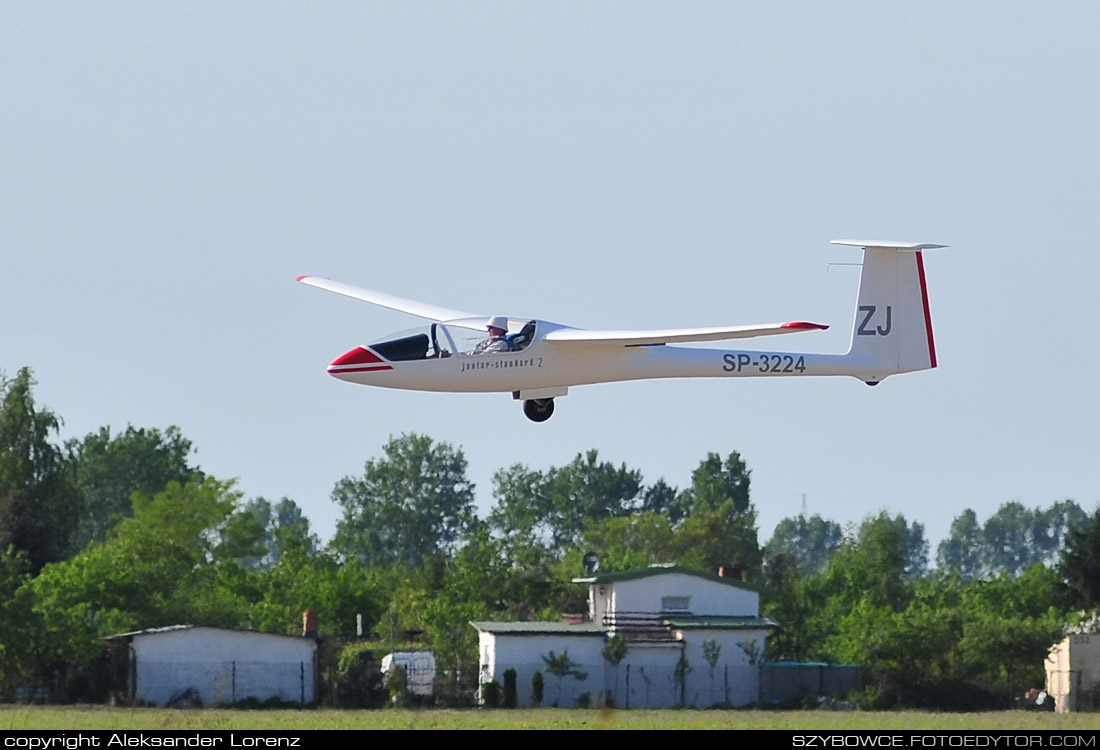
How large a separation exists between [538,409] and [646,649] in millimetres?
23530

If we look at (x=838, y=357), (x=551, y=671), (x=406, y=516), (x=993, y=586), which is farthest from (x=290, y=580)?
(x=406, y=516)

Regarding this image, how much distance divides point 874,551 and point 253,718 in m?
65.4

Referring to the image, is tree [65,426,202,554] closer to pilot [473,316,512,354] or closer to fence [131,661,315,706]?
fence [131,661,315,706]

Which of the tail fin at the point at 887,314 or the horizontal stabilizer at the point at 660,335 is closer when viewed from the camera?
the horizontal stabilizer at the point at 660,335

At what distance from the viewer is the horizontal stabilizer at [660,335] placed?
114 ft

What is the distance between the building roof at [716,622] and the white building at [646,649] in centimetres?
3

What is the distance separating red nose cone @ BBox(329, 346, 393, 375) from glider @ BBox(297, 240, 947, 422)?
0.7 inches

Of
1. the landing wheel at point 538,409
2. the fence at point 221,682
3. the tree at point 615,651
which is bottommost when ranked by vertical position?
the fence at point 221,682

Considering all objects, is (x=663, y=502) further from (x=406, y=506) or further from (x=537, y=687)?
(x=537, y=687)

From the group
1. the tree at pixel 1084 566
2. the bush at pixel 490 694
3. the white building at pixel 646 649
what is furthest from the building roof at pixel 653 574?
the tree at pixel 1084 566

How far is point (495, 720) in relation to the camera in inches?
1779

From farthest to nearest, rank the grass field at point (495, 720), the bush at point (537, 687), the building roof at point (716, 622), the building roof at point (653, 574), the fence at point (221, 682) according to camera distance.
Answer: the building roof at point (653, 574), the building roof at point (716, 622), the bush at point (537, 687), the fence at point (221, 682), the grass field at point (495, 720)

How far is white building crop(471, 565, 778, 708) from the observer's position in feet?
191

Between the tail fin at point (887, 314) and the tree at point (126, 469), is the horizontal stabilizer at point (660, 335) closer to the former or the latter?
the tail fin at point (887, 314)
